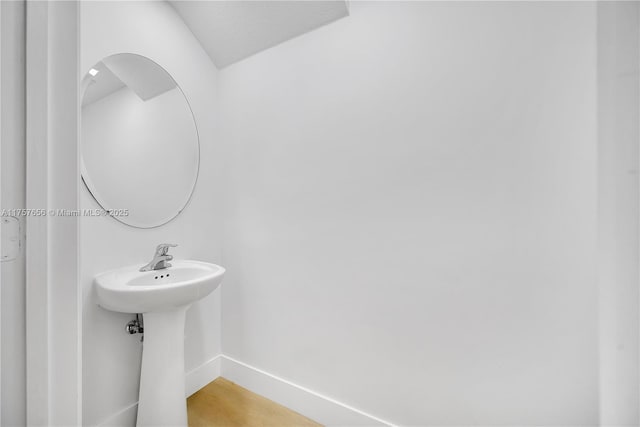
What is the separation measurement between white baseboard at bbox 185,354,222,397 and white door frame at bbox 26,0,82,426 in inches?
46.9

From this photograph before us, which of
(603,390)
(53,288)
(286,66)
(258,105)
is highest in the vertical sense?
(286,66)

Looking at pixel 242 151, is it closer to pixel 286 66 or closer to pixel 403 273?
pixel 286 66

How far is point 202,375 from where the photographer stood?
1.57 metres

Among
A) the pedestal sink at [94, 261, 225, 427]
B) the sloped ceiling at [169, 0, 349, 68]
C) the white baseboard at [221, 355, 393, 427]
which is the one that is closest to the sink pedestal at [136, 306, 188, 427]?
the pedestal sink at [94, 261, 225, 427]

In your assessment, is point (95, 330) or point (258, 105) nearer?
point (95, 330)

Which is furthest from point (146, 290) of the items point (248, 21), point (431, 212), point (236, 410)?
point (248, 21)

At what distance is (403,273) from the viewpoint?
1129 mm

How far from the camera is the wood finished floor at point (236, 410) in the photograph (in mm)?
1306

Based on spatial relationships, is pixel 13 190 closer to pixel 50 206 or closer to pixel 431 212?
pixel 50 206

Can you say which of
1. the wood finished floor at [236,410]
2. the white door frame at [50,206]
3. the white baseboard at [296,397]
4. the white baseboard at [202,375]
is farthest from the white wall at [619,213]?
the white baseboard at [202,375]

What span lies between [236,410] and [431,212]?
4.68 feet

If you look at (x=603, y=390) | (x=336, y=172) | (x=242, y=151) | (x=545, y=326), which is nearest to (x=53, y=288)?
(x=603, y=390)

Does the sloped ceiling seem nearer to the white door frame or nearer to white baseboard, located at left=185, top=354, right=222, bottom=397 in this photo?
the white door frame

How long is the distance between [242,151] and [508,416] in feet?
5.67
